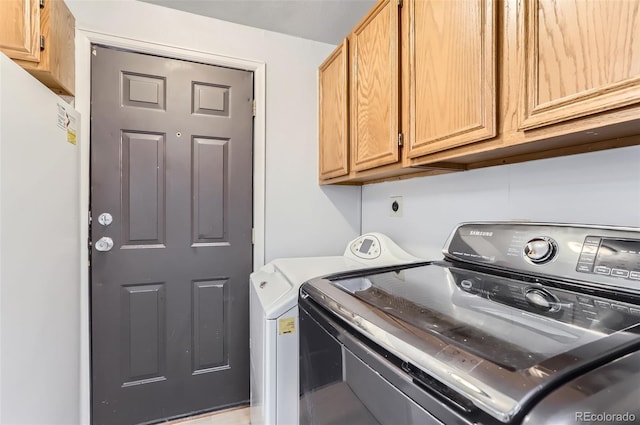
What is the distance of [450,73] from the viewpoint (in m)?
1.03

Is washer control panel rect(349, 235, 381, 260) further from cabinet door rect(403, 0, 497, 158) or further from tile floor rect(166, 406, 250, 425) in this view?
tile floor rect(166, 406, 250, 425)

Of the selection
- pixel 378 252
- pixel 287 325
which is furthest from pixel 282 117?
pixel 287 325

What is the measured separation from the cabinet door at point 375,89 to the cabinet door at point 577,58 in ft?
1.76

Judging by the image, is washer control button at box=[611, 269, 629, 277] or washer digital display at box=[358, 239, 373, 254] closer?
washer control button at box=[611, 269, 629, 277]

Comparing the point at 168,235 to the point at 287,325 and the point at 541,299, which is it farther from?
the point at 541,299

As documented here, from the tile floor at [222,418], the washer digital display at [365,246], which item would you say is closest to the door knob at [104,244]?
the tile floor at [222,418]

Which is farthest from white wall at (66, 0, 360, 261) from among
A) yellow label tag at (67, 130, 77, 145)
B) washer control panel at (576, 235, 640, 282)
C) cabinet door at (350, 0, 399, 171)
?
washer control panel at (576, 235, 640, 282)

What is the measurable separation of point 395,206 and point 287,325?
1.00m

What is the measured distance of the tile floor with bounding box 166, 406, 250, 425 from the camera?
1802 mm

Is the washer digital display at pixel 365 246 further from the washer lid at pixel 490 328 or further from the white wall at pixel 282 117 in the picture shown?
the washer lid at pixel 490 328

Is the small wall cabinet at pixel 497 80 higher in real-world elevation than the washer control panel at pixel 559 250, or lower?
higher

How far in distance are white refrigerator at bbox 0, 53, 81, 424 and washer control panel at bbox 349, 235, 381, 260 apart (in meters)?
1.44

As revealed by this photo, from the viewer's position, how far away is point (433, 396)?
0.48 m

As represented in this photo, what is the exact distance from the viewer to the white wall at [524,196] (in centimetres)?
89
